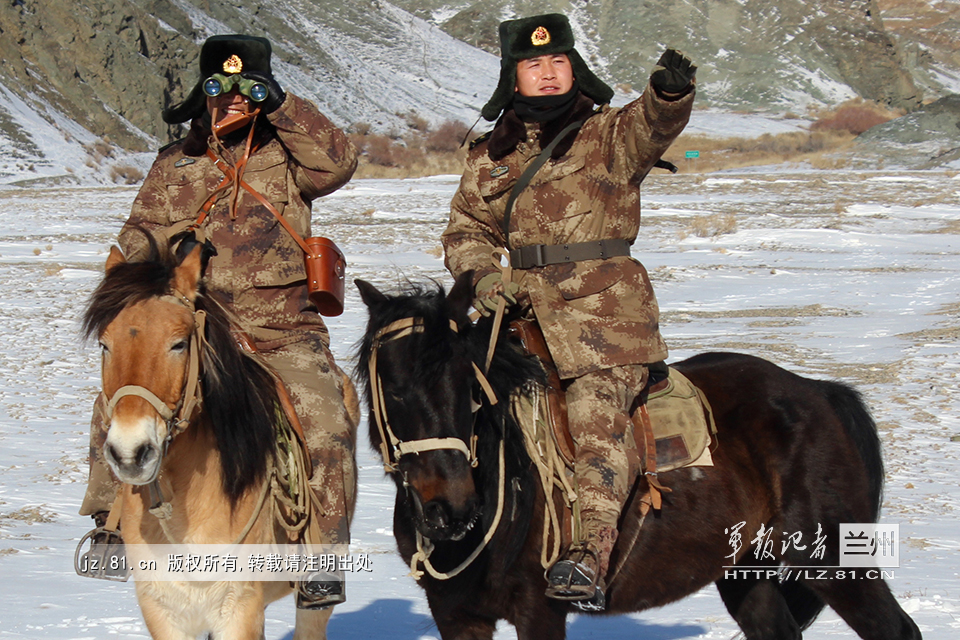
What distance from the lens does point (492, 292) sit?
3934mm

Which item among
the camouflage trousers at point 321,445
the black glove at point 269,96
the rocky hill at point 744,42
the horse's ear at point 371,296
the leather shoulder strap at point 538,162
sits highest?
the rocky hill at point 744,42

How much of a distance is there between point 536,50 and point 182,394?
79.5 inches

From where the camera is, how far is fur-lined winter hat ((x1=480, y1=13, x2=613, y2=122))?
4.13 metres

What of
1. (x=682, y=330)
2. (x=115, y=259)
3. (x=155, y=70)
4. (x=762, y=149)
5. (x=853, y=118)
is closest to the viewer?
(x=115, y=259)

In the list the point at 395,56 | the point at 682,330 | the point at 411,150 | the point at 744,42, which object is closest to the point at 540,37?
the point at 682,330

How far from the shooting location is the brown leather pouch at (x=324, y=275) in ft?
14.1

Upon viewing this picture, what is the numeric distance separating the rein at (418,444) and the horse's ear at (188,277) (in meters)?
0.67

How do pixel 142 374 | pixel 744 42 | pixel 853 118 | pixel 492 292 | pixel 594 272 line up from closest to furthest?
1. pixel 142 374
2. pixel 492 292
3. pixel 594 272
4. pixel 853 118
5. pixel 744 42

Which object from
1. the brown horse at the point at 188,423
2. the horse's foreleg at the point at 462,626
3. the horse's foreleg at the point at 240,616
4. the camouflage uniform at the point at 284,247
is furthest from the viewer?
the camouflage uniform at the point at 284,247

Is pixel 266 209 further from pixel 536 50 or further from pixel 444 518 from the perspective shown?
pixel 444 518

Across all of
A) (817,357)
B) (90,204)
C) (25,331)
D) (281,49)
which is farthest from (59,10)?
(817,357)

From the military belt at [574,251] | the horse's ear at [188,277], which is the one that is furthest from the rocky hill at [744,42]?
the horse's ear at [188,277]

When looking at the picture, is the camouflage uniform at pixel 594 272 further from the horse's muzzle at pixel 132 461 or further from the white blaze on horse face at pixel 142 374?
the horse's muzzle at pixel 132 461

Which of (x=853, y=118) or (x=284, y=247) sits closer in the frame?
(x=284, y=247)
